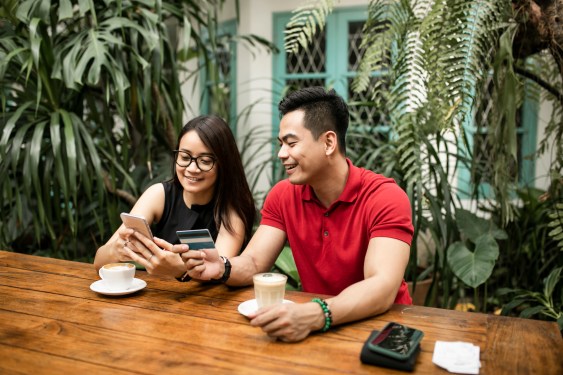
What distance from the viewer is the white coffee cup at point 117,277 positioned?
1444mm

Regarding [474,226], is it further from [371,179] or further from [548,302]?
[371,179]

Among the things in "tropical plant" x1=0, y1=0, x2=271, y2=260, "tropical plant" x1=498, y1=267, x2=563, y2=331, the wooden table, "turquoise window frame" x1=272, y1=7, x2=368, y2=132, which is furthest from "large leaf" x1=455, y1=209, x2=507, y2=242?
"turquoise window frame" x1=272, y1=7, x2=368, y2=132

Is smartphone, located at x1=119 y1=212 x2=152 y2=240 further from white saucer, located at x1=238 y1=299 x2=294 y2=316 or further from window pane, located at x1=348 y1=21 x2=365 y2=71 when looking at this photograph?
window pane, located at x1=348 y1=21 x2=365 y2=71

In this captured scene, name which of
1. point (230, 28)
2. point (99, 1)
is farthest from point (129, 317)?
point (230, 28)

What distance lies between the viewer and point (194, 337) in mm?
1154

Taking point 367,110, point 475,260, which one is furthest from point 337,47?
point 475,260

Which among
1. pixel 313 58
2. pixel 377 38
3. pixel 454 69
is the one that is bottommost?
pixel 454 69

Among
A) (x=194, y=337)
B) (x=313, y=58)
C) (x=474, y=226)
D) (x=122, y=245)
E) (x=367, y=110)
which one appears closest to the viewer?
(x=194, y=337)

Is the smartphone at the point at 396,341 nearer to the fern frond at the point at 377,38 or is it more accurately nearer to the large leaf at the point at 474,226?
the fern frond at the point at 377,38

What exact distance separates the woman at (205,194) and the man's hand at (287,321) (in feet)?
2.19

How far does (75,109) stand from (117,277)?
1.59 metres

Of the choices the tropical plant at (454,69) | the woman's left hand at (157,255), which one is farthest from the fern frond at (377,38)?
the woman's left hand at (157,255)

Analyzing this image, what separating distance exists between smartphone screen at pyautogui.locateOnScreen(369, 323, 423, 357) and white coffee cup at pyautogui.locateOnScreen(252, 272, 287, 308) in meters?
0.26

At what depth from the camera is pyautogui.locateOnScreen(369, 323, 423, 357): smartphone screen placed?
1.02 meters
